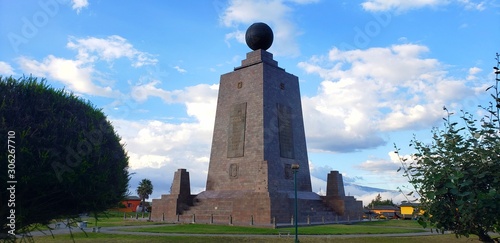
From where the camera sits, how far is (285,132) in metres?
39.4

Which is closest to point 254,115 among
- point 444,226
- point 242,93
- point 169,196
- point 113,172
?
point 242,93

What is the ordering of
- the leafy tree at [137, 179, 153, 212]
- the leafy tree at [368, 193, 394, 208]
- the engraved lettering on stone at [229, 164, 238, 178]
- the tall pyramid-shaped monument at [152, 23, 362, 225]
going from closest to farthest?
the tall pyramid-shaped monument at [152, 23, 362, 225]
the engraved lettering on stone at [229, 164, 238, 178]
the leafy tree at [137, 179, 153, 212]
the leafy tree at [368, 193, 394, 208]

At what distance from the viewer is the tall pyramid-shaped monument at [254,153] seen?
1385 inches

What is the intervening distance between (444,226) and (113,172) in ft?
30.1

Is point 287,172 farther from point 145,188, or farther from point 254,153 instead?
point 145,188

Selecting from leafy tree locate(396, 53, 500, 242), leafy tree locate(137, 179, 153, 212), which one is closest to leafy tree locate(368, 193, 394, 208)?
leafy tree locate(137, 179, 153, 212)

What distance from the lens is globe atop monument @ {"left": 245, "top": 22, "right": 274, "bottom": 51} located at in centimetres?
4049

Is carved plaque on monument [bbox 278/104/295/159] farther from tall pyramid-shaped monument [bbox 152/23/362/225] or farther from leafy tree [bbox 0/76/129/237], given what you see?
leafy tree [bbox 0/76/129/237]

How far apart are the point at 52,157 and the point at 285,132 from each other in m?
30.4

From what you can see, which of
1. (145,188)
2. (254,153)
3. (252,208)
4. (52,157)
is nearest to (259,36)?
(254,153)

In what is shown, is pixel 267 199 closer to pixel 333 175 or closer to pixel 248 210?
pixel 248 210

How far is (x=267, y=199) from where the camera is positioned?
1261 inches

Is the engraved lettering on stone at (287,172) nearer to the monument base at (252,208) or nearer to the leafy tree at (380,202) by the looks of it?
the monument base at (252,208)

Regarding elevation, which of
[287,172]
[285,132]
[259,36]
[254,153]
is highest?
[259,36]
